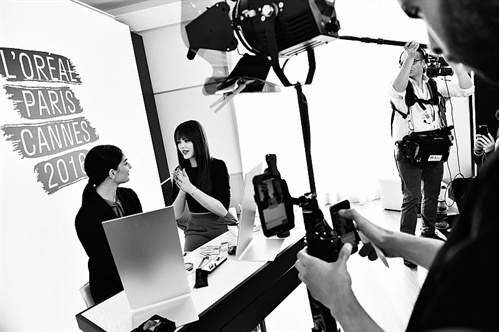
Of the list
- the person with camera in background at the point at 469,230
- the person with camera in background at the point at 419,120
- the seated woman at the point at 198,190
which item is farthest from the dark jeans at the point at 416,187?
the person with camera in background at the point at 469,230

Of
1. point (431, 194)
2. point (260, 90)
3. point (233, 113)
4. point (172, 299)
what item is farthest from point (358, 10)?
point (172, 299)

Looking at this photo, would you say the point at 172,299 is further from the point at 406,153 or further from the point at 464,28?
the point at 406,153

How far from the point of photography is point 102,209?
1.89 m

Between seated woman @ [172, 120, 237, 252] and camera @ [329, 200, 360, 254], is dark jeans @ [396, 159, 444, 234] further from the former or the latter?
camera @ [329, 200, 360, 254]

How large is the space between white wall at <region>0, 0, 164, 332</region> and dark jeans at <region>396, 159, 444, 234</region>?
98.6 inches

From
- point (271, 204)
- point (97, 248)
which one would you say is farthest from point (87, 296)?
point (271, 204)

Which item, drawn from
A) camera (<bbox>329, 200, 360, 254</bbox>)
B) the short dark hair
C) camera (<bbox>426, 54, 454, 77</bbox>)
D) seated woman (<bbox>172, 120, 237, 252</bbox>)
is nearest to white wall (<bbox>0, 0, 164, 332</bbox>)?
the short dark hair

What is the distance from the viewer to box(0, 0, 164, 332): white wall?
2.14m

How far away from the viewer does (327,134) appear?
423cm

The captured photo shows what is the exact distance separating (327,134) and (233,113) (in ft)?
3.89

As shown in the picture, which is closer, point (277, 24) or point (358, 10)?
point (277, 24)

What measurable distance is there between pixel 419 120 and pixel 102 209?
2.22 m

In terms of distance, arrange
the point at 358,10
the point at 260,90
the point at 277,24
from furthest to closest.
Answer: the point at 358,10
the point at 260,90
the point at 277,24

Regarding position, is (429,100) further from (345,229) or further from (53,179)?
(53,179)
